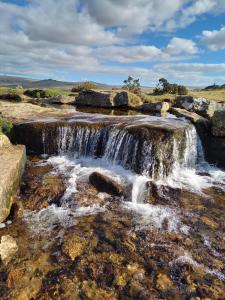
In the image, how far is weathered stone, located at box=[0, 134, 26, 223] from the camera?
1054 centimetres

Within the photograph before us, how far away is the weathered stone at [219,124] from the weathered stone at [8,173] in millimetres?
11726

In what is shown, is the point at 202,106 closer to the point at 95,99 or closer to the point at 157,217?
the point at 95,99

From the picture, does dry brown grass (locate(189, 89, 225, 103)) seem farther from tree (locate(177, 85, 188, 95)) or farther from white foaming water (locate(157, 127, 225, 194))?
white foaming water (locate(157, 127, 225, 194))

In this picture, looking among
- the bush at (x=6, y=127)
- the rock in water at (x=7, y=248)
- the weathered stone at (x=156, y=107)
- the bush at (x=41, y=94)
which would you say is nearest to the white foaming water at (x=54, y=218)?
the rock in water at (x=7, y=248)

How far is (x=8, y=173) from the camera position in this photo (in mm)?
11344

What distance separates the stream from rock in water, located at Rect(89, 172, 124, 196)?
230mm

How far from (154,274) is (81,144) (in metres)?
11.2

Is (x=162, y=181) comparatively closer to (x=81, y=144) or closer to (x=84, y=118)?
(x=81, y=144)

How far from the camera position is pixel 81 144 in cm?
1822

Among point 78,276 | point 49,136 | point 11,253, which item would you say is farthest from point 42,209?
point 49,136

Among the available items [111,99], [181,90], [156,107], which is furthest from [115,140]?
[181,90]

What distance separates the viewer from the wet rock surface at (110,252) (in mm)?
7578

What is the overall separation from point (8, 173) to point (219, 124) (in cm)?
1313

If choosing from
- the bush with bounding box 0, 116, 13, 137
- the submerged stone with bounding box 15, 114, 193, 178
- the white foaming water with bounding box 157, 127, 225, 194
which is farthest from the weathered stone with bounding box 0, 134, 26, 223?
the white foaming water with bounding box 157, 127, 225, 194
